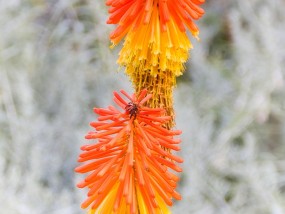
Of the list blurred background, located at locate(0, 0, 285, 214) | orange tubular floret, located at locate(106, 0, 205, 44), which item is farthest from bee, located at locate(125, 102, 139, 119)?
blurred background, located at locate(0, 0, 285, 214)

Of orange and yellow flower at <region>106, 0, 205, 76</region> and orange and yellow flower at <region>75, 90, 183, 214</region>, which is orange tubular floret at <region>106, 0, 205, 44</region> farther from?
orange and yellow flower at <region>75, 90, 183, 214</region>

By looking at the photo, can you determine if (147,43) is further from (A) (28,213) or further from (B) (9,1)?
(B) (9,1)

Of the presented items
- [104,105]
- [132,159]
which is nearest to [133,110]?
[132,159]

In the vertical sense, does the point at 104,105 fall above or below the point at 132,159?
above

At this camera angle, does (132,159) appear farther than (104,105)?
No

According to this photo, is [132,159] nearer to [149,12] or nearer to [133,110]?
[133,110]

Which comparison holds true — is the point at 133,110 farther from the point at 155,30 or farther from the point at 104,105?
the point at 104,105
